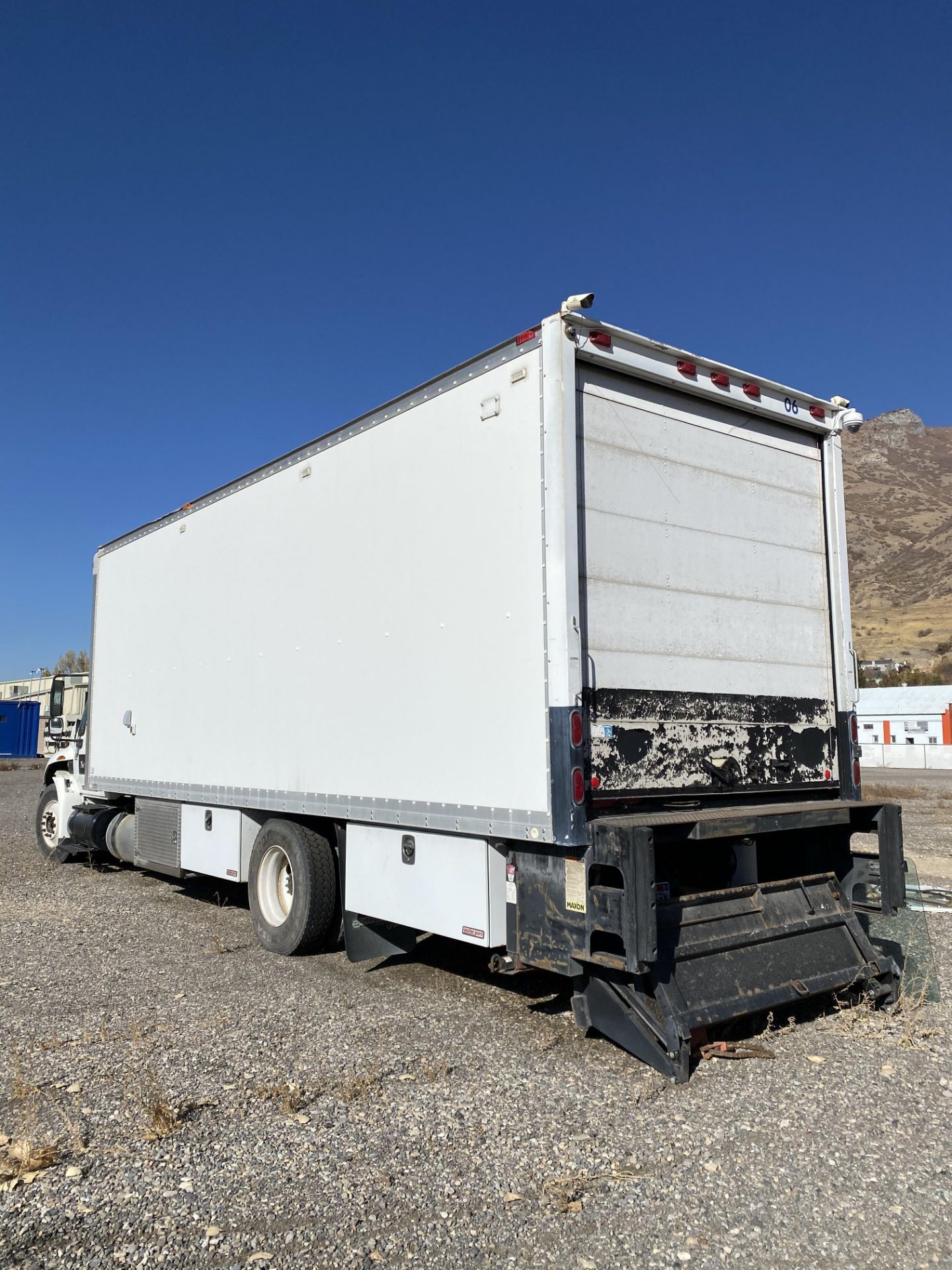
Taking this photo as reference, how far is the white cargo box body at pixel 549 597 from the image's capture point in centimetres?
498

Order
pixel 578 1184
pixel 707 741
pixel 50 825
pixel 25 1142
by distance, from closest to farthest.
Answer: pixel 578 1184 → pixel 25 1142 → pixel 707 741 → pixel 50 825

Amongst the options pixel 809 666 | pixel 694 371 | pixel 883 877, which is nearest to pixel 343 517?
pixel 694 371

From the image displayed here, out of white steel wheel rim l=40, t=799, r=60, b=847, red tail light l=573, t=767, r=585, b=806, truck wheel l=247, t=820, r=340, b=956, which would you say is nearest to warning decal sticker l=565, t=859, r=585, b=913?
red tail light l=573, t=767, r=585, b=806

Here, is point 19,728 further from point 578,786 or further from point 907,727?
point 578,786

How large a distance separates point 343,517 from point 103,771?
5.17 meters

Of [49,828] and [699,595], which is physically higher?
[699,595]

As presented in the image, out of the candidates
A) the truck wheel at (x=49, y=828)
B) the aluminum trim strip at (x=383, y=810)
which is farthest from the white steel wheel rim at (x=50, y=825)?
the aluminum trim strip at (x=383, y=810)

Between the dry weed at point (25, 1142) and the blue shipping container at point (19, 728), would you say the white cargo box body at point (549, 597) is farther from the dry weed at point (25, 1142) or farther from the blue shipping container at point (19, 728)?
the blue shipping container at point (19, 728)

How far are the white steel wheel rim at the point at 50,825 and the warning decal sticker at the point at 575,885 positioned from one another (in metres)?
8.68

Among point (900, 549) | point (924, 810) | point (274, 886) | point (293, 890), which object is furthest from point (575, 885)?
point (900, 549)

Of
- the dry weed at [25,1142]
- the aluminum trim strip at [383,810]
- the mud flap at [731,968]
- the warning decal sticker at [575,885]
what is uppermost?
the aluminum trim strip at [383,810]

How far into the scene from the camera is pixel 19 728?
38.6 meters

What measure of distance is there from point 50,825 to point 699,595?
9.36 metres

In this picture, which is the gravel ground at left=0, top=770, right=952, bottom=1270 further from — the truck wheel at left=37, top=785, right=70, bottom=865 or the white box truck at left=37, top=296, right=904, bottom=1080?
the truck wheel at left=37, top=785, right=70, bottom=865
